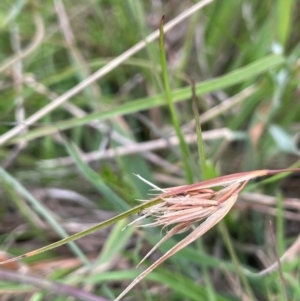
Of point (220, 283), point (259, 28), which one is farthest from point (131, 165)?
point (259, 28)

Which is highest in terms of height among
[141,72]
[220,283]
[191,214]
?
[141,72]

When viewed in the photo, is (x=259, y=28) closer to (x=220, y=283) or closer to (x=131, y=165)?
(x=131, y=165)

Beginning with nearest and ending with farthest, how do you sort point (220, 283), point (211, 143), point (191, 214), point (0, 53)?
point (191, 214)
point (220, 283)
point (211, 143)
point (0, 53)

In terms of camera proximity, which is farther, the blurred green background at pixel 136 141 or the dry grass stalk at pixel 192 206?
the blurred green background at pixel 136 141

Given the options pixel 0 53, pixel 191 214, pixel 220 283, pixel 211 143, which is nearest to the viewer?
pixel 191 214

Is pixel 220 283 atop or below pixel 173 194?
below

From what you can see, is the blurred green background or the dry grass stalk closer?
the dry grass stalk

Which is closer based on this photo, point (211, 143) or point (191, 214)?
point (191, 214)

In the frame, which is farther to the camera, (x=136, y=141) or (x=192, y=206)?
(x=136, y=141)
